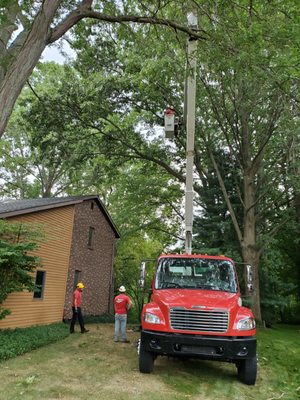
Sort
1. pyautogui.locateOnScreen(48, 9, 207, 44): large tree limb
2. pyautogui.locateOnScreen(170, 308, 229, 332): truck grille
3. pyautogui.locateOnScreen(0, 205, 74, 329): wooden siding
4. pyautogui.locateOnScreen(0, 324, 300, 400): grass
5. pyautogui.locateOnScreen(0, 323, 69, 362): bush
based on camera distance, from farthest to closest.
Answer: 1. pyautogui.locateOnScreen(0, 205, 74, 329): wooden siding
2. pyautogui.locateOnScreen(0, 323, 69, 362): bush
3. pyautogui.locateOnScreen(48, 9, 207, 44): large tree limb
4. pyautogui.locateOnScreen(170, 308, 229, 332): truck grille
5. pyautogui.locateOnScreen(0, 324, 300, 400): grass

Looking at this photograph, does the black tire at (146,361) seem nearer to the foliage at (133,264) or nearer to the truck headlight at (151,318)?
the truck headlight at (151,318)

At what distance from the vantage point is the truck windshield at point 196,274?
7520mm

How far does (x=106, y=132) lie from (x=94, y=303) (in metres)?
9.23

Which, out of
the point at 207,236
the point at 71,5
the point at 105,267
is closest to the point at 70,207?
the point at 105,267

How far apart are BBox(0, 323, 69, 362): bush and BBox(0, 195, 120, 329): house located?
148 cm

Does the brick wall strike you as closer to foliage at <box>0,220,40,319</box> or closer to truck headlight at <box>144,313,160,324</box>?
foliage at <box>0,220,40,319</box>

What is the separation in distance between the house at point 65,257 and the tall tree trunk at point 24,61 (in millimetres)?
5193

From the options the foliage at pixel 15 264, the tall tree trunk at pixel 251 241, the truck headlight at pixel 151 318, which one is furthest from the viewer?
the tall tree trunk at pixel 251 241

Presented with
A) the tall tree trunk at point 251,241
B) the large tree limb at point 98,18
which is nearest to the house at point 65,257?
the large tree limb at point 98,18

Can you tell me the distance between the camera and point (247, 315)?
21.7ft

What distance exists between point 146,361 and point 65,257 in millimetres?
10291

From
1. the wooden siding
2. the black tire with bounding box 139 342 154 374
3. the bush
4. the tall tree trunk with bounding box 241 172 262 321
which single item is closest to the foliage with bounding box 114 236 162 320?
the wooden siding

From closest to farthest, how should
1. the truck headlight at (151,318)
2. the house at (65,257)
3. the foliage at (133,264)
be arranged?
the truck headlight at (151,318) → the house at (65,257) → the foliage at (133,264)

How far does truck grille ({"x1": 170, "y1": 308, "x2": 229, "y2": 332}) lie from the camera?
21.0ft
